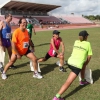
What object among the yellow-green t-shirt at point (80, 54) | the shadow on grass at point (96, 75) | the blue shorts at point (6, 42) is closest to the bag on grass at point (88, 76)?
the shadow on grass at point (96, 75)

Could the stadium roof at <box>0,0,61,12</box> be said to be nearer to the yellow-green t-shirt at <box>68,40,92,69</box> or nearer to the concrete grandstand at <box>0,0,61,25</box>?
the concrete grandstand at <box>0,0,61,25</box>

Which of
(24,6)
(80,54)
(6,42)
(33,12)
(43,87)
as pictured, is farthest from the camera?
(33,12)

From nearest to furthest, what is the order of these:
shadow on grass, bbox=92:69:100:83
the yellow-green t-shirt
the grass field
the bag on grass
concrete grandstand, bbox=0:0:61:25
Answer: the yellow-green t-shirt
the grass field
the bag on grass
shadow on grass, bbox=92:69:100:83
concrete grandstand, bbox=0:0:61:25

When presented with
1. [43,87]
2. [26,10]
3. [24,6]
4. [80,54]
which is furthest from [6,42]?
[26,10]

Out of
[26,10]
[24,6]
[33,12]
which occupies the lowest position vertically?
[33,12]

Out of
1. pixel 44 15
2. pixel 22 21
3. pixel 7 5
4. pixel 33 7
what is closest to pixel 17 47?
pixel 22 21

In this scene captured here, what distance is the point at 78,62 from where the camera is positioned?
4.30 metres

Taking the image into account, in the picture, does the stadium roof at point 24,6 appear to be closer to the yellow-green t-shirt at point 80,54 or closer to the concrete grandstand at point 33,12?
the concrete grandstand at point 33,12

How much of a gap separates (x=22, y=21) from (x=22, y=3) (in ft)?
182

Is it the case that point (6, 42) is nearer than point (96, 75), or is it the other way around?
point (96, 75)

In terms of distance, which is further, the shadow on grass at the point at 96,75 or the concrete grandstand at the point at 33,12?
the concrete grandstand at the point at 33,12

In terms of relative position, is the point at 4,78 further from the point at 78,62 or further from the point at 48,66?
the point at 78,62

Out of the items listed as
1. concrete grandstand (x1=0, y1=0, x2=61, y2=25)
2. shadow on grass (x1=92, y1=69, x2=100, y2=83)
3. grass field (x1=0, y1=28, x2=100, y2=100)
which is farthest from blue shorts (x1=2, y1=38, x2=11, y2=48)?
concrete grandstand (x1=0, y1=0, x2=61, y2=25)

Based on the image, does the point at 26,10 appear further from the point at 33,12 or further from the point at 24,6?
the point at 24,6
